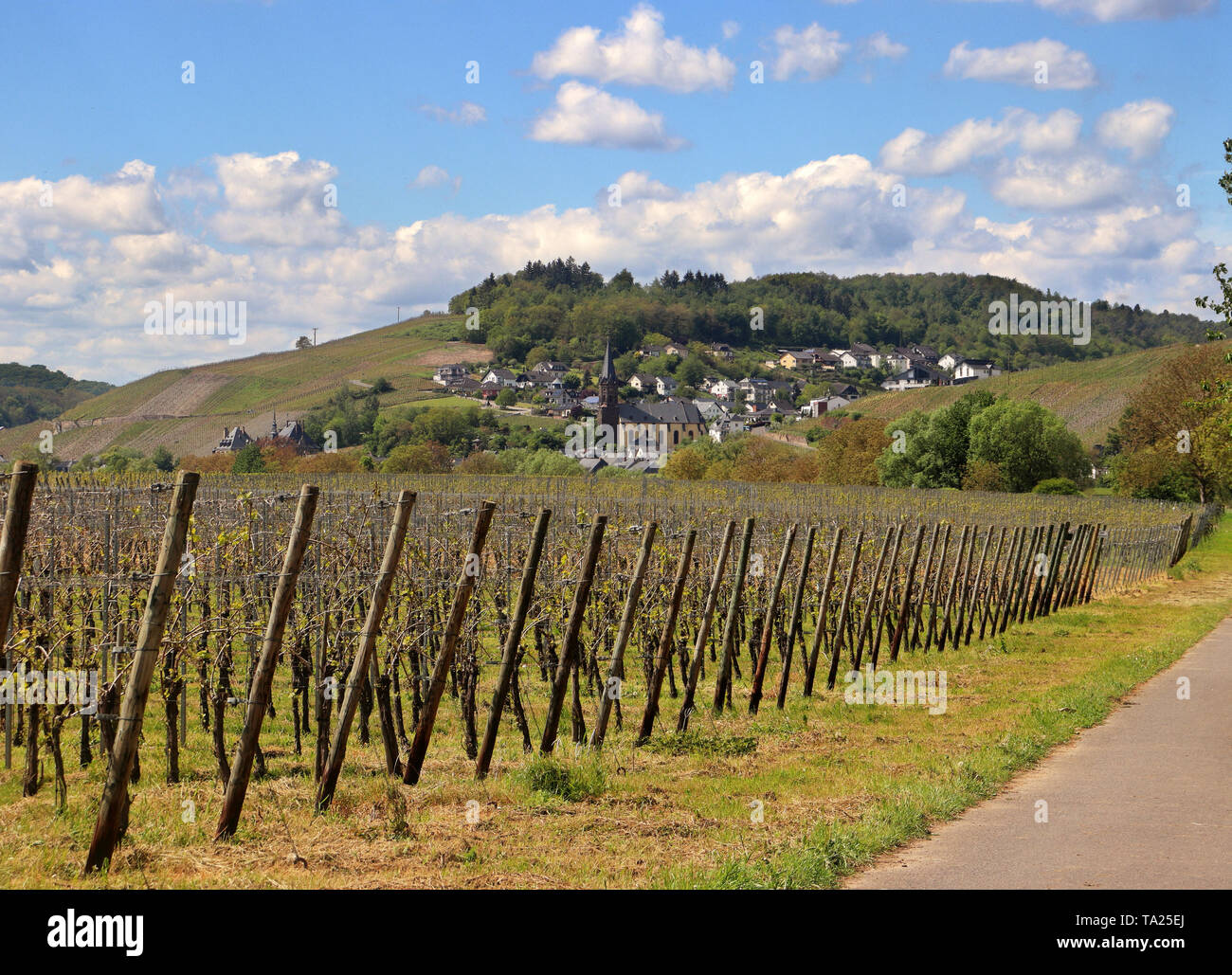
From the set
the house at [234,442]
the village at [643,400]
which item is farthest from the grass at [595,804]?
the house at [234,442]

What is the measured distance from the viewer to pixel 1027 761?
10.5 m

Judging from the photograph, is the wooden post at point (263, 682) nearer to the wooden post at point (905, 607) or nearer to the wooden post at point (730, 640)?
the wooden post at point (730, 640)

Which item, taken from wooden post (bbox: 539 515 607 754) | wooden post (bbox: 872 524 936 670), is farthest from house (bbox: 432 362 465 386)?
wooden post (bbox: 539 515 607 754)

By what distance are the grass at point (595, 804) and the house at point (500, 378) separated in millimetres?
146124

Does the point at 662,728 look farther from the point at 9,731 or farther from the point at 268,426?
the point at 268,426

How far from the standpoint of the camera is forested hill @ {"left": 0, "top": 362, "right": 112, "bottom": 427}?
160375 millimetres

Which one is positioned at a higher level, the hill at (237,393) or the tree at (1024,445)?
the hill at (237,393)

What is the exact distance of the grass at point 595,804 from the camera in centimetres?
652
